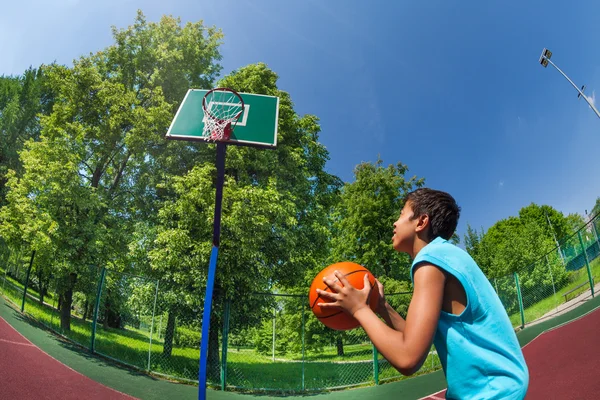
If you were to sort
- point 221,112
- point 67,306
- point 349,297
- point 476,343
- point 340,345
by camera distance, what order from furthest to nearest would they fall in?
1. point 340,345
2. point 67,306
3. point 221,112
4. point 349,297
5. point 476,343

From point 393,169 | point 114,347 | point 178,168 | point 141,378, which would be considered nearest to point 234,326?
point 141,378

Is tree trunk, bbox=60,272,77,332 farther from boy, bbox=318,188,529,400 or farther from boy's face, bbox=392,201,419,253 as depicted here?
boy, bbox=318,188,529,400

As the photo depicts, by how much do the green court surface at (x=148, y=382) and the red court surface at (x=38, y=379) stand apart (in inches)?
16.3

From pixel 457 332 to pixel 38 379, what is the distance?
10.3m

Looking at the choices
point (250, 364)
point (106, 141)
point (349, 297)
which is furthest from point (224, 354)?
point (106, 141)

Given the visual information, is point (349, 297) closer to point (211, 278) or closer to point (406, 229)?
point (406, 229)

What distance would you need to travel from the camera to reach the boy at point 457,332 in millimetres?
1345

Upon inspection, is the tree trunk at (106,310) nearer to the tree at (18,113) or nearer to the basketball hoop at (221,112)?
the basketball hoop at (221,112)

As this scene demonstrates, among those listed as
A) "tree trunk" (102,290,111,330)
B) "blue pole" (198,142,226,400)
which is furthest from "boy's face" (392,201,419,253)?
"tree trunk" (102,290,111,330)

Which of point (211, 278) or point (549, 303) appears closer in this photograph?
point (211, 278)

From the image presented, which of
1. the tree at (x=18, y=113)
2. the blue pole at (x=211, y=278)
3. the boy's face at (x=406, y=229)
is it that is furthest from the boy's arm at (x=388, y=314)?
the tree at (x=18, y=113)

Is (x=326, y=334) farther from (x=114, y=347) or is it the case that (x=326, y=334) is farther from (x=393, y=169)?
(x=393, y=169)

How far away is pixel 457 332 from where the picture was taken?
146 cm

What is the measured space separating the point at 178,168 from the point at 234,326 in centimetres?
830
